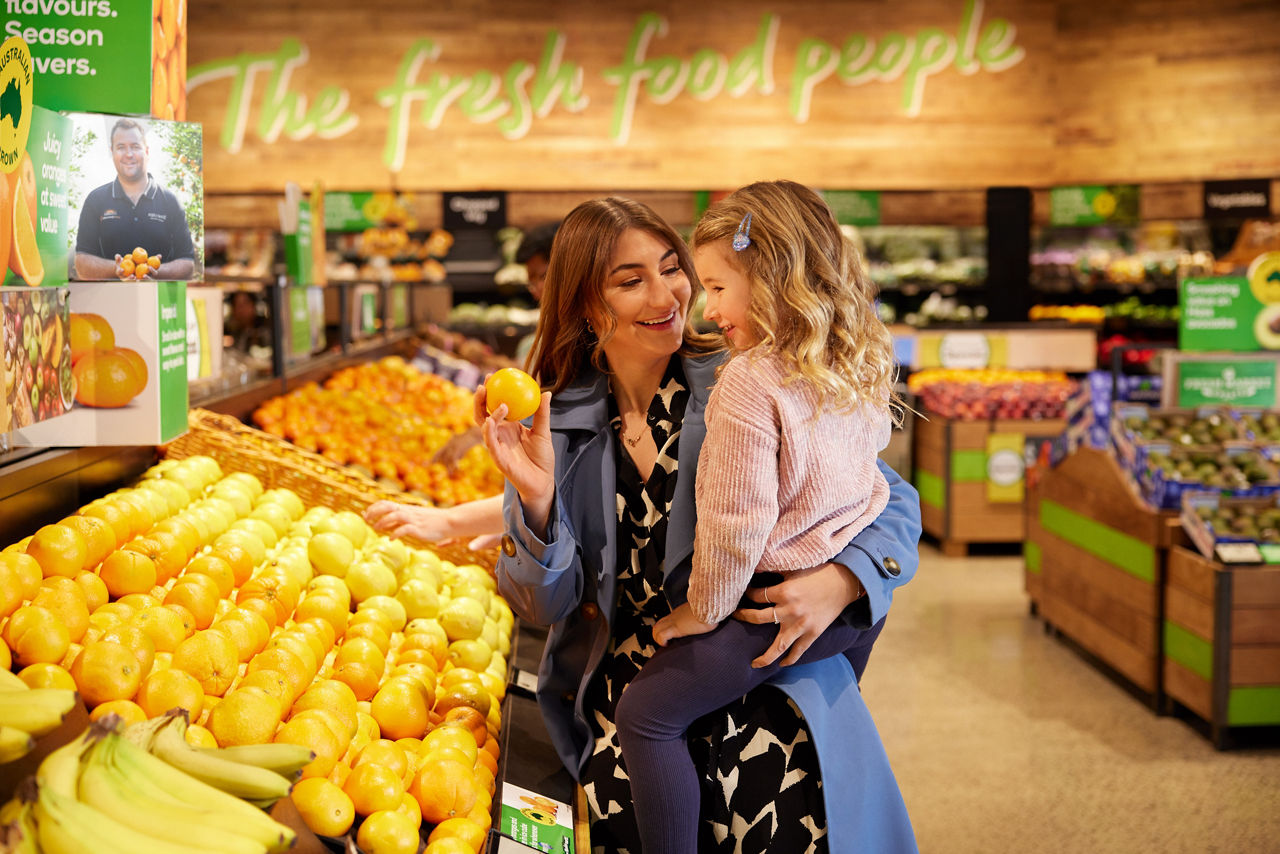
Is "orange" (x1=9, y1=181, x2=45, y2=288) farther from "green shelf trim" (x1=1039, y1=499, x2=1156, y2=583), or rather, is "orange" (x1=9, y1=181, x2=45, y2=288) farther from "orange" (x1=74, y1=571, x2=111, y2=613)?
"green shelf trim" (x1=1039, y1=499, x2=1156, y2=583)

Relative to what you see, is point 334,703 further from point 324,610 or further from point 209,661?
point 324,610

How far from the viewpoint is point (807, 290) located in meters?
1.68

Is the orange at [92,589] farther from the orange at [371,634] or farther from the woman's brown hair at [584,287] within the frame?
the woman's brown hair at [584,287]

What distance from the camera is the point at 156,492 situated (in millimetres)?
2303

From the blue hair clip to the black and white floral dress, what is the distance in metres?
0.33

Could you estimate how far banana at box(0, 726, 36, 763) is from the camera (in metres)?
1.04

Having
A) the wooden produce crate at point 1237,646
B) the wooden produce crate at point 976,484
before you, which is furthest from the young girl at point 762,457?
the wooden produce crate at point 976,484

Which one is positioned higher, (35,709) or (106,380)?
(106,380)

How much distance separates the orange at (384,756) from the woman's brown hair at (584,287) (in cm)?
67

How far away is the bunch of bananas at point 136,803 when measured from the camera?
99 cm

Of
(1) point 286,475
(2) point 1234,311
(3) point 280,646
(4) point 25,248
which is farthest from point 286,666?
(2) point 1234,311

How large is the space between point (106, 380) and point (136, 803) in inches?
43.7

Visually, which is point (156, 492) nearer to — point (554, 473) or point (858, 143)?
point (554, 473)

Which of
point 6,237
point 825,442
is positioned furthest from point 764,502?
point 6,237
